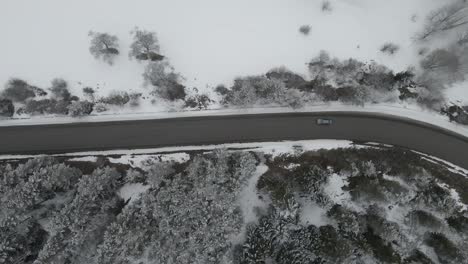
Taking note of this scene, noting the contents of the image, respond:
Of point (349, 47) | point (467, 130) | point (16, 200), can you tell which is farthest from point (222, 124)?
point (467, 130)

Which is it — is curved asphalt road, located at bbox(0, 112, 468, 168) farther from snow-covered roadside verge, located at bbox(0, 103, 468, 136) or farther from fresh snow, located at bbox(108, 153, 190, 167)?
fresh snow, located at bbox(108, 153, 190, 167)

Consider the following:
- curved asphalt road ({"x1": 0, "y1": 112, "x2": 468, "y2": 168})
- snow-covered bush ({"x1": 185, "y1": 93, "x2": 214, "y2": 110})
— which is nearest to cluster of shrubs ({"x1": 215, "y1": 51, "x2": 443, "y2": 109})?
snow-covered bush ({"x1": 185, "y1": 93, "x2": 214, "y2": 110})

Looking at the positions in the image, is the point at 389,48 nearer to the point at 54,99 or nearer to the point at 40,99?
the point at 54,99

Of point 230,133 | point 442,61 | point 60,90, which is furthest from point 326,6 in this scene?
point 60,90

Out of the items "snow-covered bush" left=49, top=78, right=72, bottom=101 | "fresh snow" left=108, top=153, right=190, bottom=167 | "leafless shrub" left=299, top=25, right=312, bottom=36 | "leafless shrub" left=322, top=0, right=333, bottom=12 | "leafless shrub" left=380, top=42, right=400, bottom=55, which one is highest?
"leafless shrub" left=322, top=0, right=333, bottom=12

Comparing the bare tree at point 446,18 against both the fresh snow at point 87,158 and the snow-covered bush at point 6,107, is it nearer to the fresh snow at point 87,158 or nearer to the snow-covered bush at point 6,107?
the fresh snow at point 87,158

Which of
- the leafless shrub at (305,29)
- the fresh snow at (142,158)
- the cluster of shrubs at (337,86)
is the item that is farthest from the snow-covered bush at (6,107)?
the leafless shrub at (305,29)
